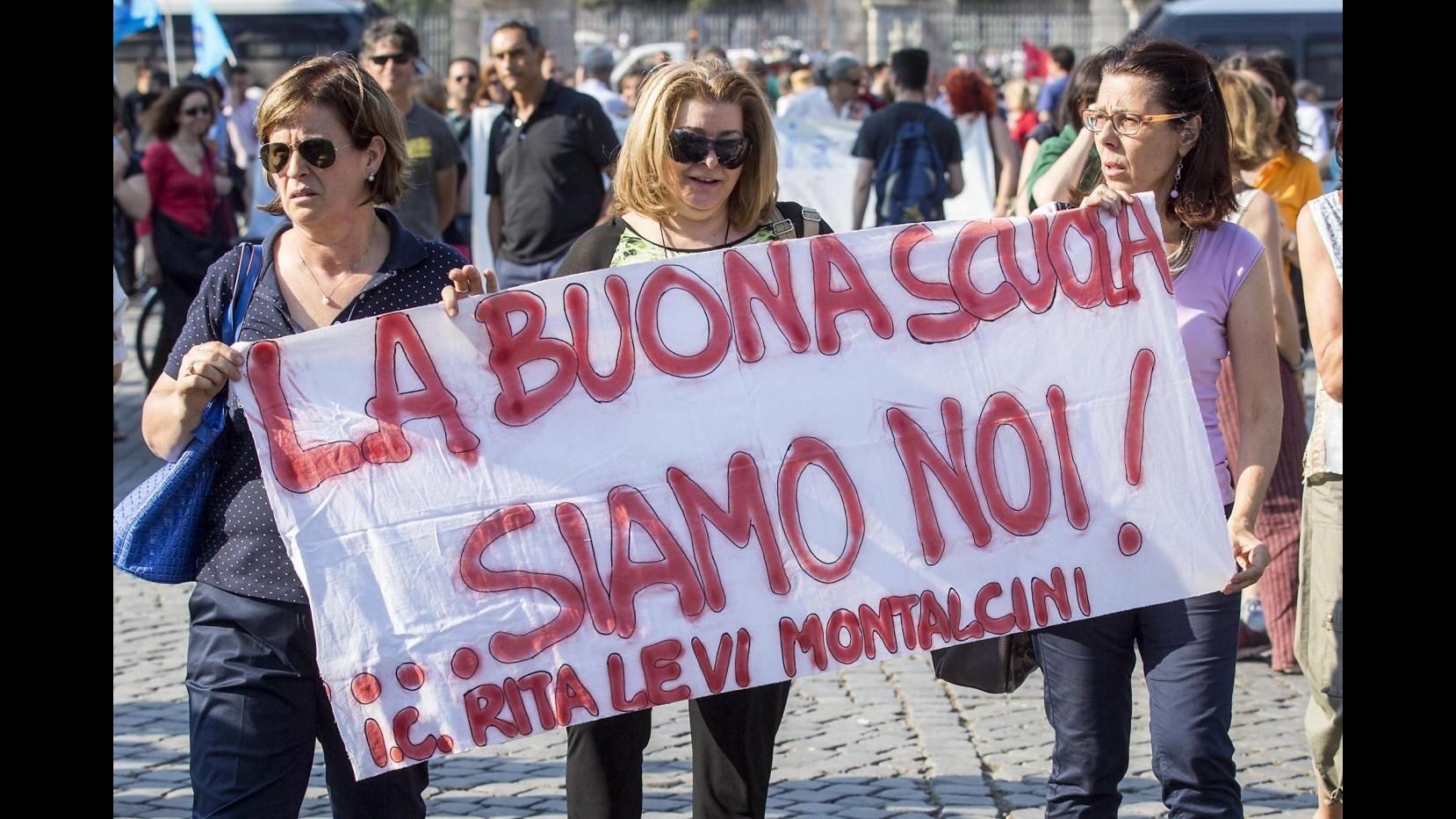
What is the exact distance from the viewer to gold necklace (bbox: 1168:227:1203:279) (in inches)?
144

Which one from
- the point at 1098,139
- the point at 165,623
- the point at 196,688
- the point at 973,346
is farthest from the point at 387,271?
the point at 165,623

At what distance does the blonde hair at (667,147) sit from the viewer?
3646 millimetres

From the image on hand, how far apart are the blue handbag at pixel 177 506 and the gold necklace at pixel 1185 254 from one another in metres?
1.74

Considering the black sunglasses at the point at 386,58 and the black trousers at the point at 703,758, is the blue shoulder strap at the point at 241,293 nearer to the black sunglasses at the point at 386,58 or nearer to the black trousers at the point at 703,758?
the black trousers at the point at 703,758

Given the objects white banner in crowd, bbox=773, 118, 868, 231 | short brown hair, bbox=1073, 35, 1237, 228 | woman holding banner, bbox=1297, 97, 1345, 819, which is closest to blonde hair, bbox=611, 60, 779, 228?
short brown hair, bbox=1073, 35, 1237, 228

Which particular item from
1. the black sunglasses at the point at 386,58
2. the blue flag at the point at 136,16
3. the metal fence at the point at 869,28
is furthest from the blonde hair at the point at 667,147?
the metal fence at the point at 869,28

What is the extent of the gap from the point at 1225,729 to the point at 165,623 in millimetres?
4573

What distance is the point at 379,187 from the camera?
346cm

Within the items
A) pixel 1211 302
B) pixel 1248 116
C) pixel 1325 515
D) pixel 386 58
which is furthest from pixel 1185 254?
pixel 386 58

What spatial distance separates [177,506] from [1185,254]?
1.94 m

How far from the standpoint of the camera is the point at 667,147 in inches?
143

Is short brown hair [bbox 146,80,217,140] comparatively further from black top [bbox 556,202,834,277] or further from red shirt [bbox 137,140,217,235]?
black top [bbox 556,202,834,277]

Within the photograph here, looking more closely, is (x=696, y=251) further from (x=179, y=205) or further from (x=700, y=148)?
(x=179, y=205)
